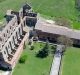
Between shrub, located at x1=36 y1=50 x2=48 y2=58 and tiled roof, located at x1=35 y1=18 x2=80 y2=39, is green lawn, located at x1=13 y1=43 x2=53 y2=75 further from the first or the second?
tiled roof, located at x1=35 y1=18 x2=80 y2=39

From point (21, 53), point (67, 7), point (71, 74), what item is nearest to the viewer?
point (71, 74)

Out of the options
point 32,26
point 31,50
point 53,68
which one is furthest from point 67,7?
point 53,68

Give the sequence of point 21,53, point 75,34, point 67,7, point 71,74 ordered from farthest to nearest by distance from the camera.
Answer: point 67,7 → point 75,34 → point 21,53 → point 71,74

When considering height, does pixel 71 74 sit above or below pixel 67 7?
below

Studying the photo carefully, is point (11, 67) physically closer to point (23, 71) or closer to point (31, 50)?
point (23, 71)

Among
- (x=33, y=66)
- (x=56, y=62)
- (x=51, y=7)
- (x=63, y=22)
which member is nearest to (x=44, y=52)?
(x=56, y=62)

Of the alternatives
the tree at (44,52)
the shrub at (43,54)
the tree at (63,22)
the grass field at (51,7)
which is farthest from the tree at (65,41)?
the grass field at (51,7)

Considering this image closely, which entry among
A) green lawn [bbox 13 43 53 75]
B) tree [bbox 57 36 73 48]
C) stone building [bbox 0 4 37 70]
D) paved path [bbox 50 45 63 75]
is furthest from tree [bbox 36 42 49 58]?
tree [bbox 57 36 73 48]
